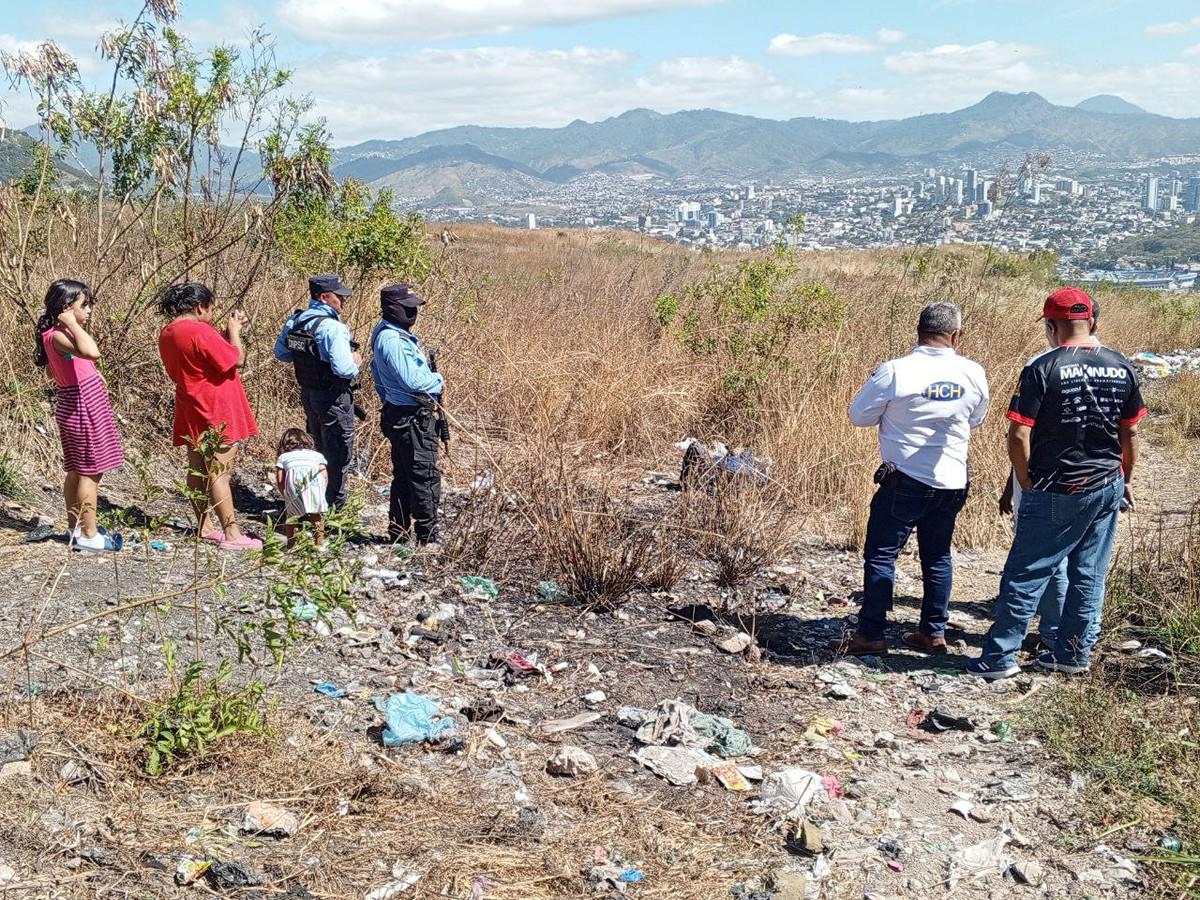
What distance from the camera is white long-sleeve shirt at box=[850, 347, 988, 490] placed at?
14.7 feet

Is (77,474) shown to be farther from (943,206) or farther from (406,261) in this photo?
(943,206)

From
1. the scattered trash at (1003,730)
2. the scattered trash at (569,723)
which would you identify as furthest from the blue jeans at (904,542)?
the scattered trash at (569,723)

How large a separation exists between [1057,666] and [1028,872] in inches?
61.8

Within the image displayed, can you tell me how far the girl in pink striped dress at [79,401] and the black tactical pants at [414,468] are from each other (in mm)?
1463

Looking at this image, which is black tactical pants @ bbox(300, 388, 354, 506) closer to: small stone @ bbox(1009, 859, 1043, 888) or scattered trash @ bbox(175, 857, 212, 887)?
scattered trash @ bbox(175, 857, 212, 887)

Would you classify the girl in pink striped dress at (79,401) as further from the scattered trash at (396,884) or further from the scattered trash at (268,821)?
the scattered trash at (396,884)

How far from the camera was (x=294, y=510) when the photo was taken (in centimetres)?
572

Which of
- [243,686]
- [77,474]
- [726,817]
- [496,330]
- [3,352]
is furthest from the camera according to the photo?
[496,330]

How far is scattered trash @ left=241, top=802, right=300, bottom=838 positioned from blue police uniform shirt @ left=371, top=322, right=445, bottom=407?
2.76 metres

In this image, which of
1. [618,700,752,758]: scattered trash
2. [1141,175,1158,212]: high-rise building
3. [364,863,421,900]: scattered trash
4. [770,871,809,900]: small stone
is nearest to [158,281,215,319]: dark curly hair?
[618,700,752,758]: scattered trash

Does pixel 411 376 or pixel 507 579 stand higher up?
pixel 411 376

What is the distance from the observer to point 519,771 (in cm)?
369

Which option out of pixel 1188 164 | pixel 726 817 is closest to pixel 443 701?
pixel 726 817

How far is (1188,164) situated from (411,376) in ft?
174
